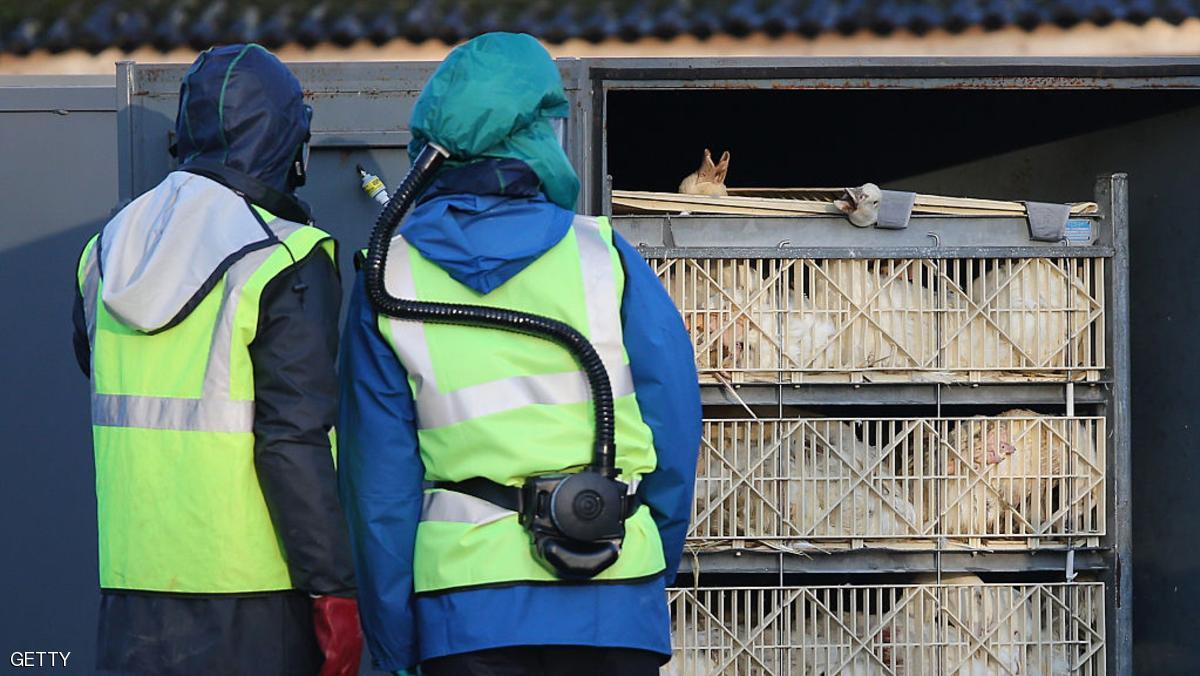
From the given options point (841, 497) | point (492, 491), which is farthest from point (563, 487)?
point (841, 497)

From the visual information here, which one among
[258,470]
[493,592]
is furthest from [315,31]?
[493,592]

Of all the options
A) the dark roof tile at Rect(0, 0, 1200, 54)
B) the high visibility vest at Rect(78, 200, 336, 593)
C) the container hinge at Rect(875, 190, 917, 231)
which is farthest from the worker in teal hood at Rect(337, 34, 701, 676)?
the dark roof tile at Rect(0, 0, 1200, 54)

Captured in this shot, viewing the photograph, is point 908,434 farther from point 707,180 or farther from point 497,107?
point 497,107

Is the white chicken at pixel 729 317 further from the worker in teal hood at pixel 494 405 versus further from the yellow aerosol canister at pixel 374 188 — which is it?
the worker in teal hood at pixel 494 405

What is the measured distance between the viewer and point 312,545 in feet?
10.9

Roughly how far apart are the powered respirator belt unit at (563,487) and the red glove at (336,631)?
15.6 inches

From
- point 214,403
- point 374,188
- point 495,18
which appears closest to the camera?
point 214,403

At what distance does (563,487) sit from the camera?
3.09m

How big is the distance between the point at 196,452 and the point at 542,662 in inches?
34.6

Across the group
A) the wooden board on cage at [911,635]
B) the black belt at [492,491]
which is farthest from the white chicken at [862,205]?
the black belt at [492,491]

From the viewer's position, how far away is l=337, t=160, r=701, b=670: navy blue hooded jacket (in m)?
3.10

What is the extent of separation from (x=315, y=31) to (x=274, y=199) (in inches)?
110

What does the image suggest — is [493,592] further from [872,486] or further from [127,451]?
[872,486]

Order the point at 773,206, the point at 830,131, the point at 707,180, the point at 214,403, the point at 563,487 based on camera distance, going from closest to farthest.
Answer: the point at 563,487
the point at 214,403
the point at 773,206
the point at 707,180
the point at 830,131
